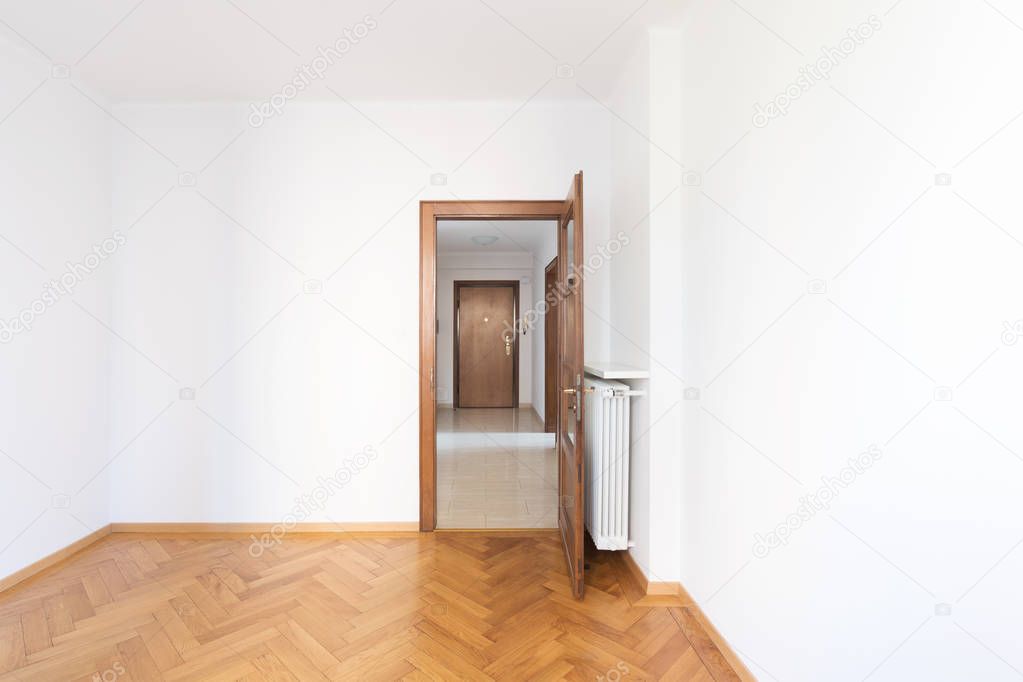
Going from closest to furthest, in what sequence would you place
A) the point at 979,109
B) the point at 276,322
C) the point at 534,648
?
the point at 979,109 < the point at 534,648 < the point at 276,322

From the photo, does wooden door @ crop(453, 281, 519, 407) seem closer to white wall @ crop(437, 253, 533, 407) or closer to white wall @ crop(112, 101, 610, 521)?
white wall @ crop(437, 253, 533, 407)

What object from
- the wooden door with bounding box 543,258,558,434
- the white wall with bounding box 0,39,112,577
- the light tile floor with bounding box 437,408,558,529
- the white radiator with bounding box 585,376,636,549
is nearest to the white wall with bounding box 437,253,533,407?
the light tile floor with bounding box 437,408,558,529

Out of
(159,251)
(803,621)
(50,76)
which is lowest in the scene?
(803,621)

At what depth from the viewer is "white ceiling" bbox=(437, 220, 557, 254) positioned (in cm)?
620

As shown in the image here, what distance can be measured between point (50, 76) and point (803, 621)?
4360mm

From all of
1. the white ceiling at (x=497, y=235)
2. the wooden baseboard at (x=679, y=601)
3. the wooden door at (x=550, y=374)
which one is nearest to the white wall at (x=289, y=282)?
the wooden baseboard at (x=679, y=601)

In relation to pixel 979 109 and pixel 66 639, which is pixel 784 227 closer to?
pixel 979 109

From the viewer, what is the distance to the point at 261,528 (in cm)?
312

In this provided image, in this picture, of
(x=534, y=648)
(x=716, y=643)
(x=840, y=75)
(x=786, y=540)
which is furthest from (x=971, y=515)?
(x=534, y=648)

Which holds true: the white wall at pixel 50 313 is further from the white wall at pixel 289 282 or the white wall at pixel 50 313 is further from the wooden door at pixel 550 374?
the wooden door at pixel 550 374

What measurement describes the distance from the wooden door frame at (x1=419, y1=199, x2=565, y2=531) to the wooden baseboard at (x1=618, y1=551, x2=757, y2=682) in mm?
1313

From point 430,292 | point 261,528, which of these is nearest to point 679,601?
point 430,292

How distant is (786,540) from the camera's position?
5.00 feet

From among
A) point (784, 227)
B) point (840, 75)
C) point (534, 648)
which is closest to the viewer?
point (840, 75)
